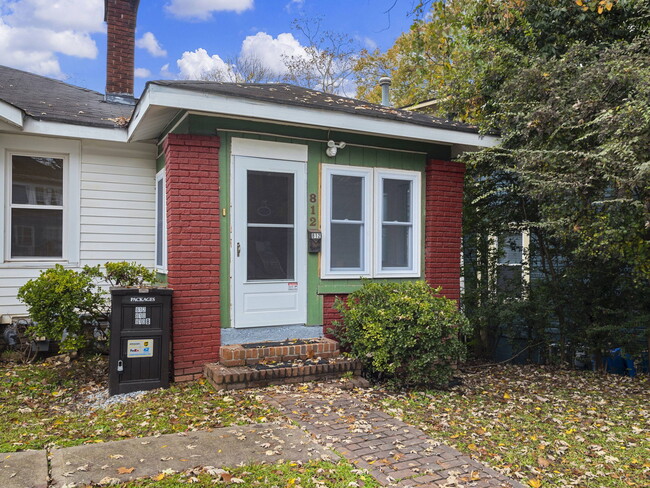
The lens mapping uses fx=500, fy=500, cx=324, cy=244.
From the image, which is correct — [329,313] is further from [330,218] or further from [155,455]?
[155,455]

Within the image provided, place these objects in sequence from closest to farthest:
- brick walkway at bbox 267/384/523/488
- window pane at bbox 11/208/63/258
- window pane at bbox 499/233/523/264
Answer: brick walkway at bbox 267/384/523/488
window pane at bbox 11/208/63/258
window pane at bbox 499/233/523/264

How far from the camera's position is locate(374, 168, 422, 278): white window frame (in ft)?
22.5

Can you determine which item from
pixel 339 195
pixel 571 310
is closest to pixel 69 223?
pixel 339 195

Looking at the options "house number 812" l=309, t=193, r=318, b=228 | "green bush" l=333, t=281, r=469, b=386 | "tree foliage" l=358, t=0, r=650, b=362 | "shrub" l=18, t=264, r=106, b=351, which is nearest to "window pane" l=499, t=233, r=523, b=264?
"tree foliage" l=358, t=0, r=650, b=362

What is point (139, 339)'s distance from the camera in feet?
17.4

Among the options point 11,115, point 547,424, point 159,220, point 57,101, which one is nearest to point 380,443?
point 547,424

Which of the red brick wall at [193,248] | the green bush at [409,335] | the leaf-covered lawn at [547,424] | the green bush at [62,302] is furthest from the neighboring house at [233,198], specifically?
the leaf-covered lawn at [547,424]

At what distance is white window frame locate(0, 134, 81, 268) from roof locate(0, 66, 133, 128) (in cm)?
41

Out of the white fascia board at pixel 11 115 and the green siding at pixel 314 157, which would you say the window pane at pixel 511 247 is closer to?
the green siding at pixel 314 157

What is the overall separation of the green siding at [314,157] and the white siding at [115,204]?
167cm

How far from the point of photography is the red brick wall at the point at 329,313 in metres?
6.47

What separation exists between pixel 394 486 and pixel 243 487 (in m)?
0.97

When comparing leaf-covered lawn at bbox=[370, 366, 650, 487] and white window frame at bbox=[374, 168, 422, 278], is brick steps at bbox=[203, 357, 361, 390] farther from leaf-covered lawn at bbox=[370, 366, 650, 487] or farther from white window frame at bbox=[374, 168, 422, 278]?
white window frame at bbox=[374, 168, 422, 278]

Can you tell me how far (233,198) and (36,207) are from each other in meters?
2.96
